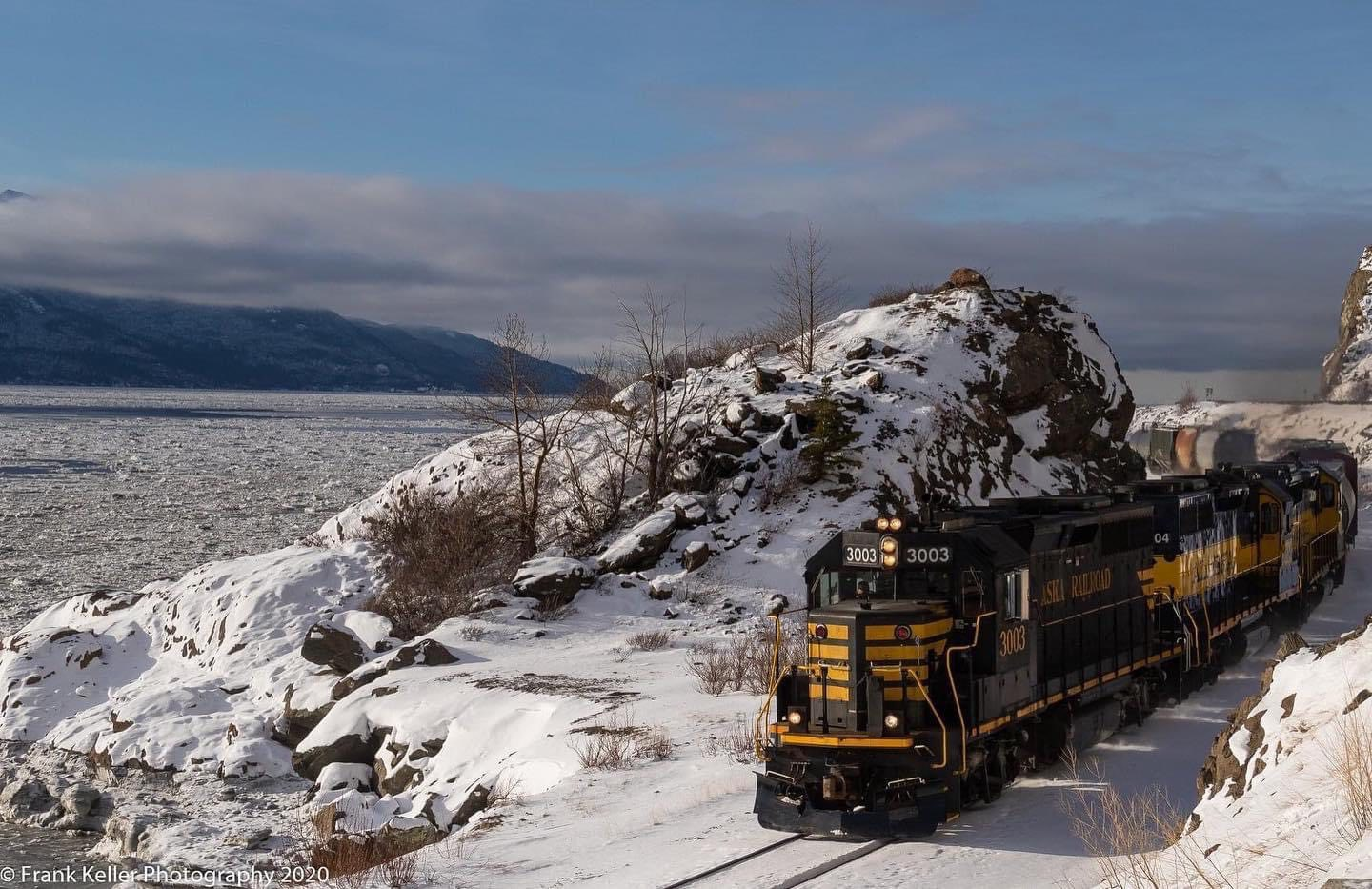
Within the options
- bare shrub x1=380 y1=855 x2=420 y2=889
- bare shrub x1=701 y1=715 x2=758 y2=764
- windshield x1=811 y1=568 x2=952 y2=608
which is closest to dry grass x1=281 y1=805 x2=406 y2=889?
bare shrub x1=380 y1=855 x2=420 y2=889

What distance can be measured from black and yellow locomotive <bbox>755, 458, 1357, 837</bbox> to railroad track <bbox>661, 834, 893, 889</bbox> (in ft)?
0.69

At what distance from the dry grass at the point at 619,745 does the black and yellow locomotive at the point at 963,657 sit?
382cm

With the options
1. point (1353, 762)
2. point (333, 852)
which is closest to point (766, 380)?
point (333, 852)

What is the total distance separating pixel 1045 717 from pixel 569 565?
16355 mm

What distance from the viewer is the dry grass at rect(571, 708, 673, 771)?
16.9 m

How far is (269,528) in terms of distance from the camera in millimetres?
54281

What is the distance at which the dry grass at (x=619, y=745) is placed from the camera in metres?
16.9

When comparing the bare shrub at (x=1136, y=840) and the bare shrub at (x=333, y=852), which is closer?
the bare shrub at (x=1136, y=840)

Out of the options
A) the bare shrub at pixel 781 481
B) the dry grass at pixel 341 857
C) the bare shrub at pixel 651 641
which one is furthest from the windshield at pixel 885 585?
the bare shrub at pixel 781 481

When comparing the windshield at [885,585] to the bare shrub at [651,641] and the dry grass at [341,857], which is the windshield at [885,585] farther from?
the bare shrub at [651,641]

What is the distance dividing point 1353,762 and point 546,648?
1991 cm

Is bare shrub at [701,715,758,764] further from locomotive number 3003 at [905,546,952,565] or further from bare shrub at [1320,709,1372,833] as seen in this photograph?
bare shrub at [1320,709,1372,833]

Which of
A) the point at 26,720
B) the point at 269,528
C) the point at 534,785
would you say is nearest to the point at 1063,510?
the point at 534,785

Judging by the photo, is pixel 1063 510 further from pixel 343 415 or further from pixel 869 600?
pixel 343 415
